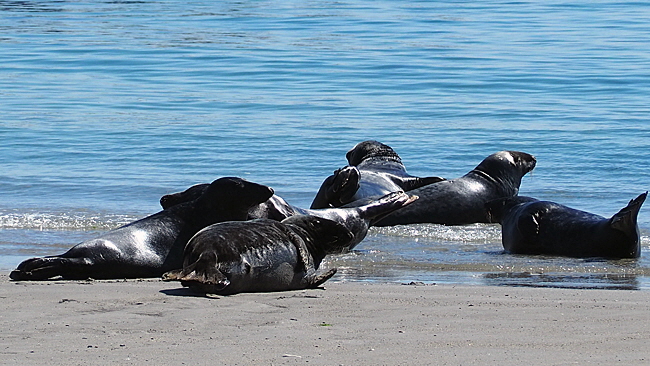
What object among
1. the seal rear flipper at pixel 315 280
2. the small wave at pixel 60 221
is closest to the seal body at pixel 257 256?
the seal rear flipper at pixel 315 280

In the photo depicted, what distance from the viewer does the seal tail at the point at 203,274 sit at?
509cm

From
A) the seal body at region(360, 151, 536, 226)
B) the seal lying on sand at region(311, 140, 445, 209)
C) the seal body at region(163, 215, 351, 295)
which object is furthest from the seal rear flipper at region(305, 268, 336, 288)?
the seal body at region(360, 151, 536, 226)

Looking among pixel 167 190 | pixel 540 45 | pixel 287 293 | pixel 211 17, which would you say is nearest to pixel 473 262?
pixel 287 293

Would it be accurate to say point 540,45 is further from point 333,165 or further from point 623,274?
point 623,274

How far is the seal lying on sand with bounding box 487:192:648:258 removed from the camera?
7.40 meters

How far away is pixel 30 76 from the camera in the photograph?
69.9 feet

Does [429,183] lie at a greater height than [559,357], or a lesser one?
lesser

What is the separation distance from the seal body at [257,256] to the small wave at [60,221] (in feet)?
11.2

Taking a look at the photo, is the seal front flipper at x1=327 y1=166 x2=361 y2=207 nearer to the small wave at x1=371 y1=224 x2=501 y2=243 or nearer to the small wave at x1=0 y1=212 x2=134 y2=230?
the small wave at x1=371 y1=224 x2=501 y2=243

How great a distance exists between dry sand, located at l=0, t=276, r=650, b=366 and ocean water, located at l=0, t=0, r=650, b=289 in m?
1.35

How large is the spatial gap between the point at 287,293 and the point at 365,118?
10701 mm

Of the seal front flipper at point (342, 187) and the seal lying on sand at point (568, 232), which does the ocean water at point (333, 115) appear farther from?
the seal front flipper at point (342, 187)

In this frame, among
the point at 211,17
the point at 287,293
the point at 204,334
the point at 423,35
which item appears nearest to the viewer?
the point at 204,334

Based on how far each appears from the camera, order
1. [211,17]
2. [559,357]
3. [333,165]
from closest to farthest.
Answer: [559,357] → [333,165] → [211,17]
